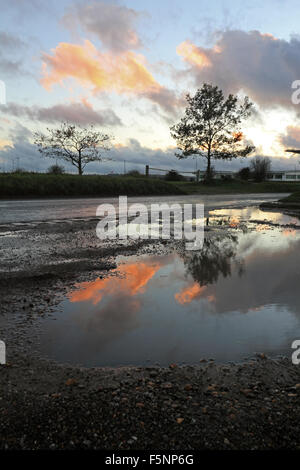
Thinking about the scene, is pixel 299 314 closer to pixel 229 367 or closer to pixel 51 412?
pixel 229 367

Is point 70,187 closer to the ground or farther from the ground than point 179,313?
farther from the ground

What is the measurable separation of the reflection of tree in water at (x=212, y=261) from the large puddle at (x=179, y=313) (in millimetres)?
18

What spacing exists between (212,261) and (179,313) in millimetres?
2574

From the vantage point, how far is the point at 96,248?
7109 millimetres

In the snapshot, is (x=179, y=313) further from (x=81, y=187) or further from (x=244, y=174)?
(x=244, y=174)

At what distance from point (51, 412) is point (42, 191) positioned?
22299 mm

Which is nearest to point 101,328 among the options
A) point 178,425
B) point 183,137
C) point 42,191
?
point 178,425

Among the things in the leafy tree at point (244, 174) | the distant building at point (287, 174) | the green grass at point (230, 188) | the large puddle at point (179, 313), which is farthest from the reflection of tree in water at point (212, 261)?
the distant building at point (287, 174)

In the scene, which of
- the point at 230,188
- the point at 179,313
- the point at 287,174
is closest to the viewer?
the point at 179,313

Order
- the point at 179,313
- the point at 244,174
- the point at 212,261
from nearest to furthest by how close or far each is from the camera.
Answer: the point at 179,313
the point at 212,261
the point at 244,174

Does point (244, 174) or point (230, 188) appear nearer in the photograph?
point (230, 188)

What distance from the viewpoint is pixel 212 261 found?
6.12 metres

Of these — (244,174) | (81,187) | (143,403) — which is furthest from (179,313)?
(244,174)
